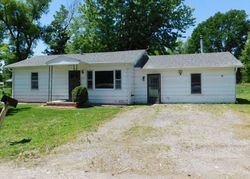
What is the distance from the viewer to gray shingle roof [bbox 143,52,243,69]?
62.7 feet

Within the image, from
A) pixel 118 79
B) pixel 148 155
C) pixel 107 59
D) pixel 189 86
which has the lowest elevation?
pixel 148 155

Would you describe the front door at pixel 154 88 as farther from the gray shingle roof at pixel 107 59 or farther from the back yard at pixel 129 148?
the back yard at pixel 129 148

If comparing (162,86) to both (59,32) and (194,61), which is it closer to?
(194,61)

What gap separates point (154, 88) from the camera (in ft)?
66.5

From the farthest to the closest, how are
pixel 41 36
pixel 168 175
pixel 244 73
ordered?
1. pixel 244 73
2. pixel 41 36
3. pixel 168 175

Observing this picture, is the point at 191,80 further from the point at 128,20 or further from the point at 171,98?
the point at 128,20

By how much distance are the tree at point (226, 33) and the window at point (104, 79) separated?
127 feet

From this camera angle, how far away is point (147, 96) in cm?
2039

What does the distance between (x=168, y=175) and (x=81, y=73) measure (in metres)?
16.2

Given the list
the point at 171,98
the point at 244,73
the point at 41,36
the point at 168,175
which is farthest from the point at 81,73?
the point at 244,73

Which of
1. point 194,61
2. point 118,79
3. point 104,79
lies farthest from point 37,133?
point 194,61

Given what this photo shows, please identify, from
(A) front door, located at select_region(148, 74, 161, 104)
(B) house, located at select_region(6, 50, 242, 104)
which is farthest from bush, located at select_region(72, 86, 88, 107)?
(A) front door, located at select_region(148, 74, 161, 104)

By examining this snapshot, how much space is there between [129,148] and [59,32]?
128 ft

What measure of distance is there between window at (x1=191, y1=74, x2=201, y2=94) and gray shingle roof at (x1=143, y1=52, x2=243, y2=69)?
701mm
